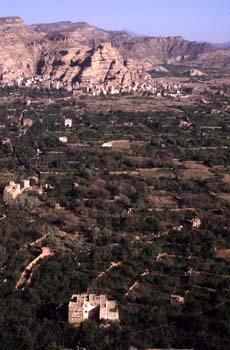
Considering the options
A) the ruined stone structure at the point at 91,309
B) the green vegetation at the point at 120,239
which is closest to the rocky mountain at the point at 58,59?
the green vegetation at the point at 120,239

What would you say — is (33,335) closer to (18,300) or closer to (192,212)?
(18,300)

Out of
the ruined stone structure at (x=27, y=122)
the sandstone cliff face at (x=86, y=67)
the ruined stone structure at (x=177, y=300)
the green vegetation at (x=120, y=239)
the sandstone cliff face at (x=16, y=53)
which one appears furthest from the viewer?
the sandstone cliff face at (x=16, y=53)

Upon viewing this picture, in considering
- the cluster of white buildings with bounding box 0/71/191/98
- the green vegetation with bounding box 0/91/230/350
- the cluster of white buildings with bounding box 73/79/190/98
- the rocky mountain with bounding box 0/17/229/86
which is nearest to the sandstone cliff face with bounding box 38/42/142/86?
the rocky mountain with bounding box 0/17/229/86

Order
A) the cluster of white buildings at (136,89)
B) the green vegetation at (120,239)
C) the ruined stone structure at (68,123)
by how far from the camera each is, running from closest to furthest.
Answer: the green vegetation at (120,239), the ruined stone structure at (68,123), the cluster of white buildings at (136,89)

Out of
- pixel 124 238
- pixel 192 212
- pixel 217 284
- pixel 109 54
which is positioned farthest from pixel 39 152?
pixel 109 54

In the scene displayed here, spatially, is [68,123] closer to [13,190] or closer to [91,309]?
[13,190]

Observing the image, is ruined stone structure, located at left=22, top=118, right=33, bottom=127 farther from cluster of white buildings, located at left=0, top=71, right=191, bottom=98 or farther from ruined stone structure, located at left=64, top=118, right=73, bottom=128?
cluster of white buildings, located at left=0, top=71, right=191, bottom=98

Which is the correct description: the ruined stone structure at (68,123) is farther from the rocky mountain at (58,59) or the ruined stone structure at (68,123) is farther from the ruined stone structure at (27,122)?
the rocky mountain at (58,59)
